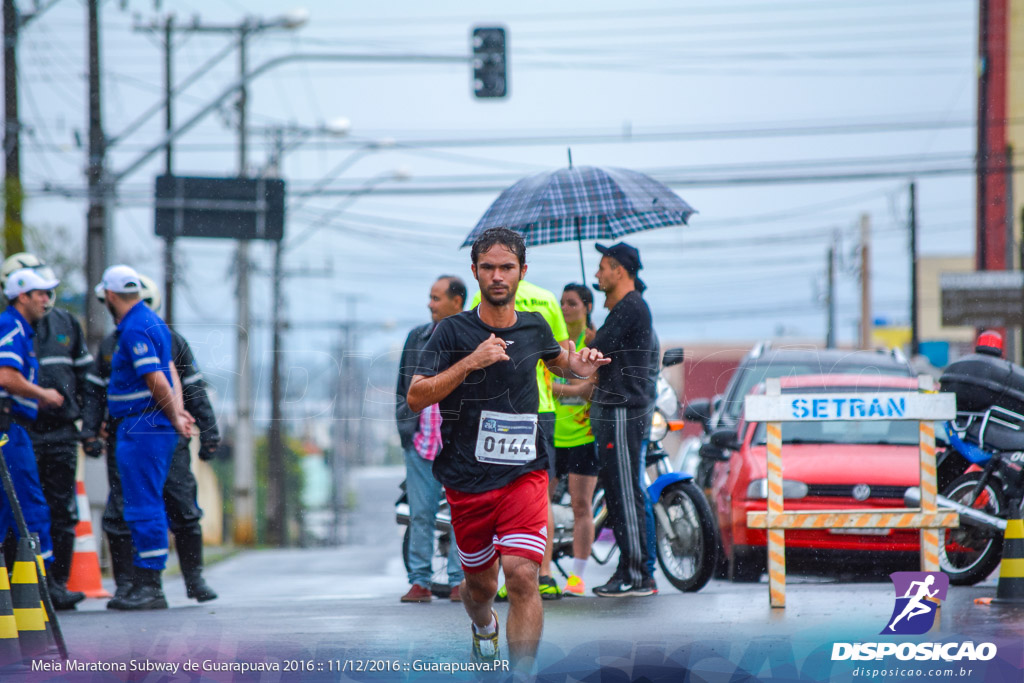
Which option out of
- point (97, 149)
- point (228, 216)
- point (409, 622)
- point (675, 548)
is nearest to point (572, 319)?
point (675, 548)

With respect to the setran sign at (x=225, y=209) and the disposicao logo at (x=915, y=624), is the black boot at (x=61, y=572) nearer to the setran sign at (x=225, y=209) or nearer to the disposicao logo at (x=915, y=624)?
the setran sign at (x=225, y=209)

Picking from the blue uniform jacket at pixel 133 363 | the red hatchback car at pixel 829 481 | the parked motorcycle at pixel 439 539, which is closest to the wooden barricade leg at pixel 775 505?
the red hatchback car at pixel 829 481

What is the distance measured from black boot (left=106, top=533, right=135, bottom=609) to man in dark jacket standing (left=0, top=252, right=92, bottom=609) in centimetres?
25

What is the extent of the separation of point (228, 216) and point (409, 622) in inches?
289

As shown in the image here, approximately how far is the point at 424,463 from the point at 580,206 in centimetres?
189

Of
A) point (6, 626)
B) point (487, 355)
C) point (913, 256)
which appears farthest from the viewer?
point (913, 256)

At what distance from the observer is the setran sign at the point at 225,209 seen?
42.7 ft

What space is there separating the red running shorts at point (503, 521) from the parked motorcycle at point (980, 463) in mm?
3313

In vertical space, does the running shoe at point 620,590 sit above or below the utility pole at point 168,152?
below

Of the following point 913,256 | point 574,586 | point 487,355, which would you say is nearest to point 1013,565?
point 574,586

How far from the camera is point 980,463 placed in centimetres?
783

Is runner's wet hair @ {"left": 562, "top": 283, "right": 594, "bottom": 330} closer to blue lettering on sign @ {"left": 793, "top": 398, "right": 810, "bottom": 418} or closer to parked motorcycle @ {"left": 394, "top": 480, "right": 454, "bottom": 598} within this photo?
parked motorcycle @ {"left": 394, "top": 480, "right": 454, "bottom": 598}

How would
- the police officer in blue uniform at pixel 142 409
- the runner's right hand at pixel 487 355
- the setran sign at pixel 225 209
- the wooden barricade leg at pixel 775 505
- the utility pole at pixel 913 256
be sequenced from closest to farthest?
1. the runner's right hand at pixel 487 355
2. the wooden barricade leg at pixel 775 505
3. the police officer in blue uniform at pixel 142 409
4. the setran sign at pixel 225 209
5. the utility pole at pixel 913 256

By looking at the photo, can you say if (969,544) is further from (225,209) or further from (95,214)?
(95,214)
